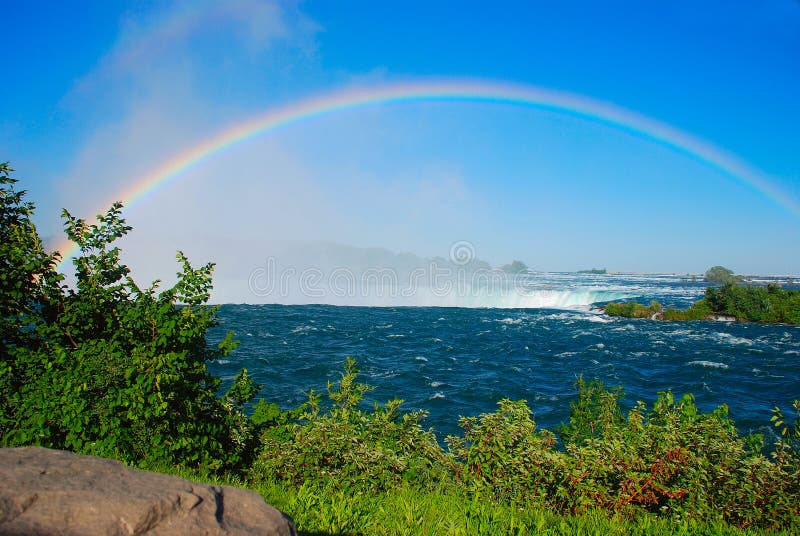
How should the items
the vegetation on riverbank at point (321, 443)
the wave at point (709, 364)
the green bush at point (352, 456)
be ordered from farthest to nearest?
the wave at point (709, 364), the green bush at point (352, 456), the vegetation on riverbank at point (321, 443)

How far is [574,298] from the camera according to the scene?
253ft

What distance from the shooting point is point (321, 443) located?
8.03m

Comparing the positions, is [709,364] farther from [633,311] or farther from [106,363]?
[106,363]

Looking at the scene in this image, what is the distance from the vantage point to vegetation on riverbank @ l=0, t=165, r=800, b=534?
6.67m

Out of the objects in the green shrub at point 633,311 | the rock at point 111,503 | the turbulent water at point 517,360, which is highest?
the rock at point 111,503

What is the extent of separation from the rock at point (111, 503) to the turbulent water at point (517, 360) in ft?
44.3

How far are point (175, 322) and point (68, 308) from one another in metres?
2.24

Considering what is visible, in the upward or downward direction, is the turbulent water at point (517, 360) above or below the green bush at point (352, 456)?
below

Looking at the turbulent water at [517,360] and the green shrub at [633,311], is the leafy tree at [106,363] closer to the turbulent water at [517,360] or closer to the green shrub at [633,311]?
the turbulent water at [517,360]

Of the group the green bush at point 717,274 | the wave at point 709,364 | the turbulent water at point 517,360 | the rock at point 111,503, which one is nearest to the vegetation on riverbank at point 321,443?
the rock at point 111,503

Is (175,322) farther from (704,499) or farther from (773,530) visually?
(773,530)

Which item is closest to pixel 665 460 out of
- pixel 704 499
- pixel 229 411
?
pixel 704 499

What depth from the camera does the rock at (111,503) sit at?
2967mm

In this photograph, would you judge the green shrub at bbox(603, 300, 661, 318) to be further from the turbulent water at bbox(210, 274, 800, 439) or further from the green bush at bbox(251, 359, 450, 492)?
the green bush at bbox(251, 359, 450, 492)
